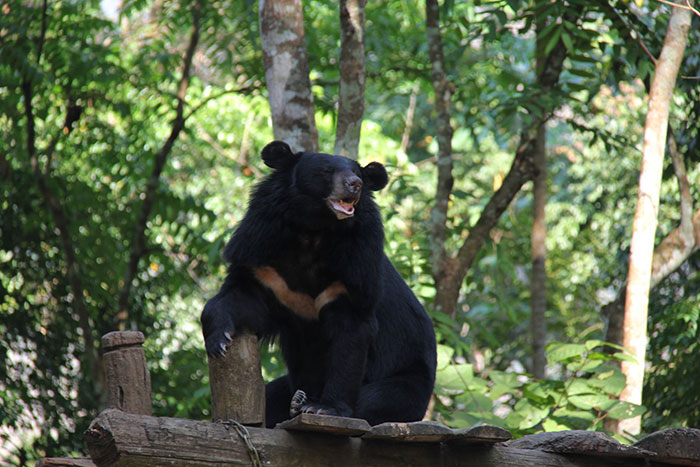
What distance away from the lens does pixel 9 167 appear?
690cm

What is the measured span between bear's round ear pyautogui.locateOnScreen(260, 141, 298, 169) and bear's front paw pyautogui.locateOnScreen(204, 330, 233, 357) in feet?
2.48

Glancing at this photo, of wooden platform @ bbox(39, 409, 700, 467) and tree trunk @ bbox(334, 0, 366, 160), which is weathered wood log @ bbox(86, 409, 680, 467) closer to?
wooden platform @ bbox(39, 409, 700, 467)

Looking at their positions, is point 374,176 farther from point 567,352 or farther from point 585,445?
point 567,352

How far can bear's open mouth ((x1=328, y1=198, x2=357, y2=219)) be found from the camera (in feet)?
9.50

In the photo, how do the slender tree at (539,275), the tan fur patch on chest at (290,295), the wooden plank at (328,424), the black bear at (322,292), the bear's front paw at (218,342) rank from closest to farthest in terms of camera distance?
the wooden plank at (328,424)
the bear's front paw at (218,342)
the black bear at (322,292)
the tan fur patch on chest at (290,295)
the slender tree at (539,275)

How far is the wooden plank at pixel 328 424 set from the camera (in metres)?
2.19

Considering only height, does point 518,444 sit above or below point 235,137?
below

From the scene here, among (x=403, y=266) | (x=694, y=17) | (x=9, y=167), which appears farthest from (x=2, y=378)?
(x=694, y=17)

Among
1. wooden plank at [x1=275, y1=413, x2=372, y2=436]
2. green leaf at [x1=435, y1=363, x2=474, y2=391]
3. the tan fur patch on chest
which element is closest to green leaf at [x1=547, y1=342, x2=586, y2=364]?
green leaf at [x1=435, y1=363, x2=474, y2=391]

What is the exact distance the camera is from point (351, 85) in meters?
4.51

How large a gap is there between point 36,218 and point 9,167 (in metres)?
0.51

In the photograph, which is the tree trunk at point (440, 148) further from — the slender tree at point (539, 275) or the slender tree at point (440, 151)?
the slender tree at point (539, 275)

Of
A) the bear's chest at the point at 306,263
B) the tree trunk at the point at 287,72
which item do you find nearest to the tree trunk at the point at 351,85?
the tree trunk at the point at 287,72

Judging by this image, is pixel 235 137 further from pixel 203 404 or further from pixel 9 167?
pixel 203 404
